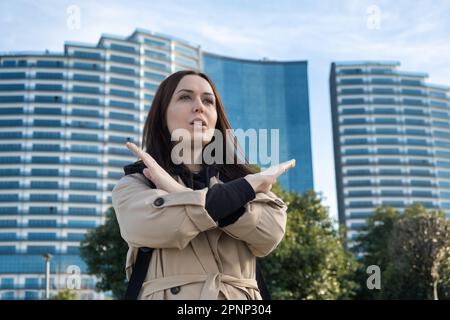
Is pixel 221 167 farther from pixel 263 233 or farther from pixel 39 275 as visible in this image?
pixel 39 275

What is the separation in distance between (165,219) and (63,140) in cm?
10322

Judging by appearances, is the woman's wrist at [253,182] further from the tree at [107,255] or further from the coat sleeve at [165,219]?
the tree at [107,255]

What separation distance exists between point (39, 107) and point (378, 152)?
229ft

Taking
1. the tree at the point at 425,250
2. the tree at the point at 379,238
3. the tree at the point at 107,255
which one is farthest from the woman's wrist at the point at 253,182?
the tree at the point at 379,238

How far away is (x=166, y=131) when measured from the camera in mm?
2303

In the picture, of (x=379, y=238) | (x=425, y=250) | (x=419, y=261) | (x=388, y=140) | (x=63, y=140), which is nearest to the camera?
(x=425, y=250)

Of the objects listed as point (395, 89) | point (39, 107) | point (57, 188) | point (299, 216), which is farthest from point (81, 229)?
point (299, 216)

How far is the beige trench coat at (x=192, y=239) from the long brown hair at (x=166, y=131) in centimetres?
22

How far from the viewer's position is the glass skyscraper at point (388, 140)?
117750 millimetres

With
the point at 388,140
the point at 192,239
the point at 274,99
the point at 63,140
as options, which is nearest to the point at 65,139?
the point at 63,140

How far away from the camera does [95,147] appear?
102m

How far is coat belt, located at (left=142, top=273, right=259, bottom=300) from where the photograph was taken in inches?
73.0

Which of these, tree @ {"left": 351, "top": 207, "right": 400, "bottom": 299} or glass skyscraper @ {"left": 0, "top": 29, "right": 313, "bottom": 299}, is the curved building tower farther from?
tree @ {"left": 351, "top": 207, "right": 400, "bottom": 299}

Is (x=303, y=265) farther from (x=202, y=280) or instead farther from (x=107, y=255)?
(x=202, y=280)
